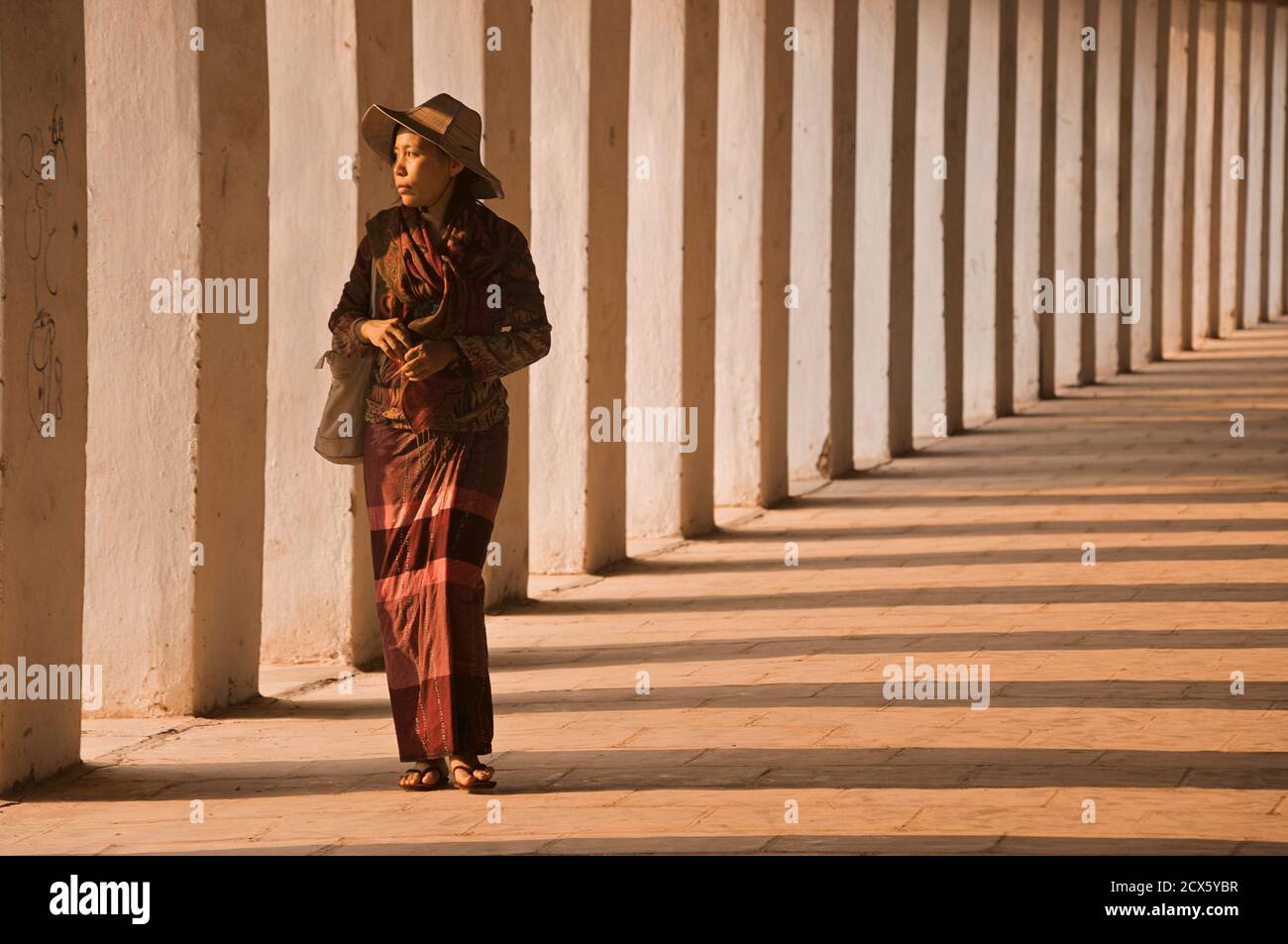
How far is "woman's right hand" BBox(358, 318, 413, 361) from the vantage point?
732 centimetres

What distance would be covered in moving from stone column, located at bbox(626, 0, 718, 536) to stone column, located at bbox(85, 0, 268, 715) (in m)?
5.63

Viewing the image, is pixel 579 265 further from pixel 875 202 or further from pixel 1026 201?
pixel 1026 201

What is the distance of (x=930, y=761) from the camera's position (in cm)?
789

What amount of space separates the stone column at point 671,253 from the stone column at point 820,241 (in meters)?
2.83

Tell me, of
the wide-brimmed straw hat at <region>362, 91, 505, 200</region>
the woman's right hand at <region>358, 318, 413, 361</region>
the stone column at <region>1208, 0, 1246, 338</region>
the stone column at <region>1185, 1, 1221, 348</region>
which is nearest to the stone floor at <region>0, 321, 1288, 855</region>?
the woman's right hand at <region>358, 318, 413, 361</region>

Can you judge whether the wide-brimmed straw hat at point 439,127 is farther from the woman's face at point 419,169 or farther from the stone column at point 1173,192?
the stone column at point 1173,192

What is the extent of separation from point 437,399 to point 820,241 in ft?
34.0

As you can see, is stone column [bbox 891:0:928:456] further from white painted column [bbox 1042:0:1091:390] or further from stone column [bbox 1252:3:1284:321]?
stone column [bbox 1252:3:1284:321]

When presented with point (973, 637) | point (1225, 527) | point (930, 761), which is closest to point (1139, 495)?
point (1225, 527)

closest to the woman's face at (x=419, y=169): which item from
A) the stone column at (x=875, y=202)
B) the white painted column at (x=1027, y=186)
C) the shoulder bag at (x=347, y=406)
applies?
the shoulder bag at (x=347, y=406)

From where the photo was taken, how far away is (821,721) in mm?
8734

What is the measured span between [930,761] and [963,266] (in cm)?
1369

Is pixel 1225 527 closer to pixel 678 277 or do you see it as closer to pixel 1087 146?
pixel 678 277

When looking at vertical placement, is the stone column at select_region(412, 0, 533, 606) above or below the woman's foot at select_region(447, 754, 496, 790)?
above
